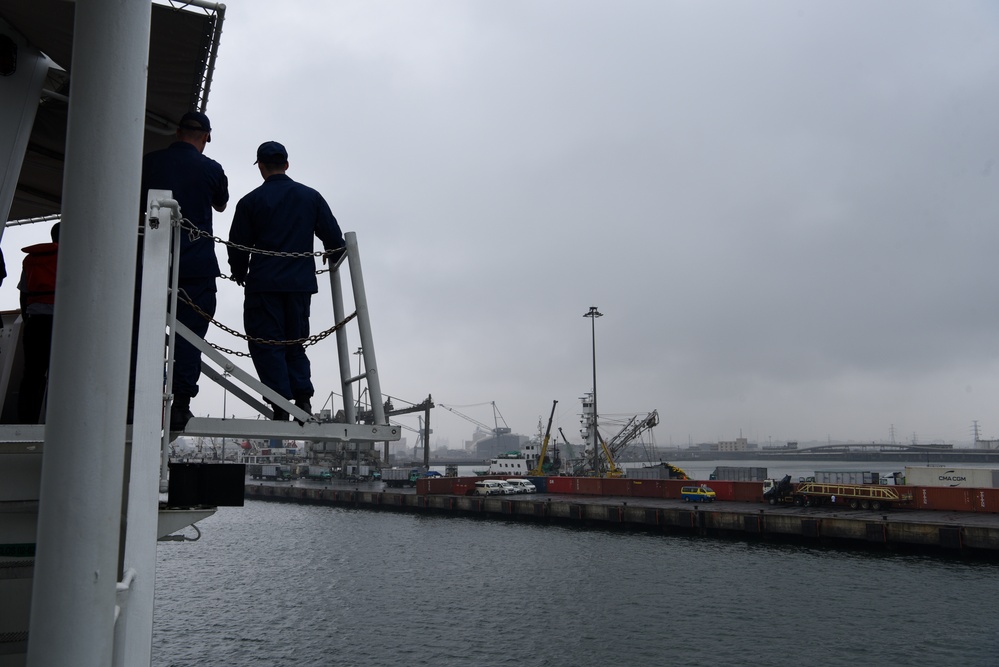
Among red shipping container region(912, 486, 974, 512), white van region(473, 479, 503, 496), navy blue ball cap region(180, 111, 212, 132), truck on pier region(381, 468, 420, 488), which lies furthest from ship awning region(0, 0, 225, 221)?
truck on pier region(381, 468, 420, 488)

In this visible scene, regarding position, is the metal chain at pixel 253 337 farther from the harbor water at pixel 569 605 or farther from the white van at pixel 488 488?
the white van at pixel 488 488

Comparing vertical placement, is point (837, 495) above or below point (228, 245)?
below

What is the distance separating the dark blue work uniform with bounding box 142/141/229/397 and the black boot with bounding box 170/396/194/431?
2.5 inches

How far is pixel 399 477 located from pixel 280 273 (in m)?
78.8

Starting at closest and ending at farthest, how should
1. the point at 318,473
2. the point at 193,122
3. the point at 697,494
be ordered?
1. the point at 193,122
2. the point at 697,494
3. the point at 318,473

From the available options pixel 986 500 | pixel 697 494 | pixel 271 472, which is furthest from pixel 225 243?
pixel 271 472

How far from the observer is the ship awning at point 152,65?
4445mm

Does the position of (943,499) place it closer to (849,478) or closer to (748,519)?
(748,519)

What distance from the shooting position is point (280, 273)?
4781mm

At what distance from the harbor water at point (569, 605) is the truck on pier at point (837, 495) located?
9998 millimetres

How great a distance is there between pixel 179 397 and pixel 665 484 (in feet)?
176

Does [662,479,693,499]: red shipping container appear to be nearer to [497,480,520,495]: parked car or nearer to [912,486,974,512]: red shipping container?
[497,480,520,495]: parked car

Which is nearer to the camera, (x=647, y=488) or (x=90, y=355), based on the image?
(x=90, y=355)

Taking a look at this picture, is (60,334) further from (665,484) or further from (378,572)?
(665,484)
